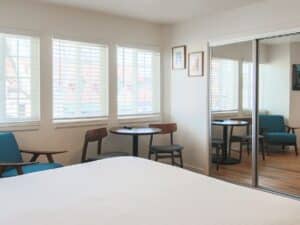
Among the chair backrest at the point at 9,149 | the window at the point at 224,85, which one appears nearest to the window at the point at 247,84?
the window at the point at 224,85

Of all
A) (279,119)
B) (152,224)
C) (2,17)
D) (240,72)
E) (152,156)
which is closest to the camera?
(152,224)

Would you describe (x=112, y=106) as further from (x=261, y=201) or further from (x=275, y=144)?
(x=261, y=201)

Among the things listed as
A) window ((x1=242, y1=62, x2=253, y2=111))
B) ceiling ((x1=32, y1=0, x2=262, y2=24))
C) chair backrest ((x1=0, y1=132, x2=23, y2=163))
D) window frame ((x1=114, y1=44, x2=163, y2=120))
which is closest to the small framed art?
window ((x1=242, y1=62, x2=253, y2=111))

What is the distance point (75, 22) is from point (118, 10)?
0.59m

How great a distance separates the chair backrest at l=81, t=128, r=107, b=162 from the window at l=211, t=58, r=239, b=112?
1605 mm

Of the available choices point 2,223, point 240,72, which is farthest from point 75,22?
point 2,223

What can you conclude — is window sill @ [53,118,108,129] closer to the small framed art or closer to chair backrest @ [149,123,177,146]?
chair backrest @ [149,123,177,146]

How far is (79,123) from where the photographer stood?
445 centimetres

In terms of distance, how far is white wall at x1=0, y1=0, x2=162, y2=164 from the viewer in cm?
392

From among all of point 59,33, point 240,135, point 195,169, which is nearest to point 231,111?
point 240,135

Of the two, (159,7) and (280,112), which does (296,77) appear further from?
(159,7)

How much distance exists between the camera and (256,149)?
417cm

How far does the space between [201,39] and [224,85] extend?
2.45ft

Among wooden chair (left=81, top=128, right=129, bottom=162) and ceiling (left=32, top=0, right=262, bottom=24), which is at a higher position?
ceiling (left=32, top=0, right=262, bottom=24)
